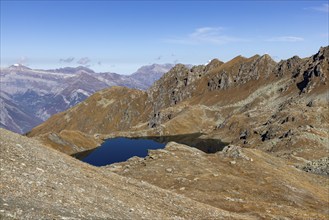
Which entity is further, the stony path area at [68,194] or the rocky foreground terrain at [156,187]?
the rocky foreground terrain at [156,187]

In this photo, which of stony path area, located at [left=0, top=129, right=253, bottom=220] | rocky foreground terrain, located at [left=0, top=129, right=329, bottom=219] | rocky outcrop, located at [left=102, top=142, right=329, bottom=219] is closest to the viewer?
stony path area, located at [left=0, top=129, right=253, bottom=220]

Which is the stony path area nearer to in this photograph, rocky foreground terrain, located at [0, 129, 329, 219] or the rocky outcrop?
rocky foreground terrain, located at [0, 129, 329, 219]

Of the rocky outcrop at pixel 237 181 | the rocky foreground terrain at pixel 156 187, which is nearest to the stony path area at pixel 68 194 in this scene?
the rocky foreground terrain at pixel 156 187

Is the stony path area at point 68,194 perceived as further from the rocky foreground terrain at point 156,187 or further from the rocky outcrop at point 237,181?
the rocky outcrop at point 237,181

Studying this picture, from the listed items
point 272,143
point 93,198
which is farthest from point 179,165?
point 272,143

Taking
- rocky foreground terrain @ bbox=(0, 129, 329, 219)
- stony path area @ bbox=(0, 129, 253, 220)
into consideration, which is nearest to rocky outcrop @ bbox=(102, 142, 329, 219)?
rocky foreground terrain @ bbox=(0, 129, 329, 219)

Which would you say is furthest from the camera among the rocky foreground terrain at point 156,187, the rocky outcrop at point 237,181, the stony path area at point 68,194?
the rocky outcrop at point 237,181

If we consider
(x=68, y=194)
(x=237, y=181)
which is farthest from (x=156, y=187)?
(x=237, y=181)

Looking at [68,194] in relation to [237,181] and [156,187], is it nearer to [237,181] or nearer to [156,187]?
[156,187]

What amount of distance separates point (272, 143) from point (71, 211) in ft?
501

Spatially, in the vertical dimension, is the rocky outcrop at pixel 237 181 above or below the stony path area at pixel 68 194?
below

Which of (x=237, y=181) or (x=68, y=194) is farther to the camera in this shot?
(x=237, y=181)

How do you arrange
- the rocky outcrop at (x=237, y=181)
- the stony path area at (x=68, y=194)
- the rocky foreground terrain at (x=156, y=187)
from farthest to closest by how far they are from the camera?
1. the rocky outcrop at (x=237, y=181)
2. the rocky foreground terrain at (x=156, y=187)
3. the stony path area at (x=68, y=194)

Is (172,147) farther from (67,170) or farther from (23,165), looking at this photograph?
(23,165)
